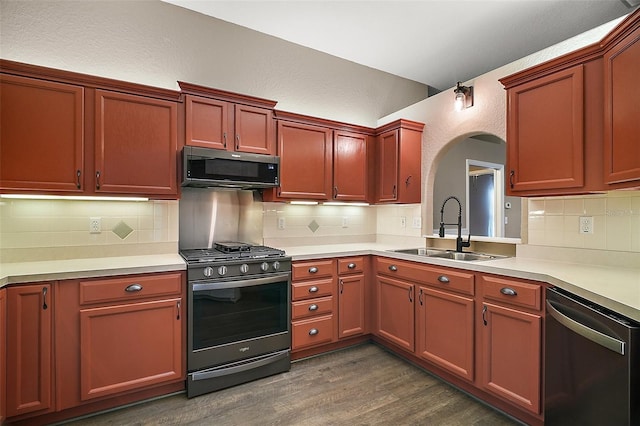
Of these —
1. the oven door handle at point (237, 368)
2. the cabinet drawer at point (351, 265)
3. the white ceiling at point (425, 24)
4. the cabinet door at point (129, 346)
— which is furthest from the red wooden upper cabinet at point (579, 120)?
the cabinet door at point (129, 346)

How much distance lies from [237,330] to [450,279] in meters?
1.61

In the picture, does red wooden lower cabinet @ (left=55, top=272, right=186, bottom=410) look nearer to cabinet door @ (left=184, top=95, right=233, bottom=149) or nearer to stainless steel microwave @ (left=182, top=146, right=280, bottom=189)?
stainless steel microwave @ (left=182, top=146, right=280, bottom=189)

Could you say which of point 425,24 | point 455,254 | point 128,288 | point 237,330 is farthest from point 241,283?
point 425,24

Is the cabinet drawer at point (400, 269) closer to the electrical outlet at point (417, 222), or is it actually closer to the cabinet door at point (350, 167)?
the electrical outlet at point (417, 222)

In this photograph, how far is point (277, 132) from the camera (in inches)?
118

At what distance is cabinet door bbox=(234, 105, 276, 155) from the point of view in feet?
8.99

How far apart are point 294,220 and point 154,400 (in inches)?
74.8

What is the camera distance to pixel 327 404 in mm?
2191

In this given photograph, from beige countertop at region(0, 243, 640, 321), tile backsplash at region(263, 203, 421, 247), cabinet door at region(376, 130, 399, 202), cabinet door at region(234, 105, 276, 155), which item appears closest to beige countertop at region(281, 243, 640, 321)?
beige countertop at region(0, 243, 640, 321)

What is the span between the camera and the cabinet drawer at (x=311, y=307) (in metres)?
2.73

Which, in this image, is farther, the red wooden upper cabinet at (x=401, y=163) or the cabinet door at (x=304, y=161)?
the red wooden upper cabinet at (x=401, y=163)

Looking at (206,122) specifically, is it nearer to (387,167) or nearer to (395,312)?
(387,167)

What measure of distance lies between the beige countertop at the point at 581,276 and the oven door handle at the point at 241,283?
22cm

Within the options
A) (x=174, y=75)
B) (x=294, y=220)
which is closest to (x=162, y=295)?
(x=294, y=220)
